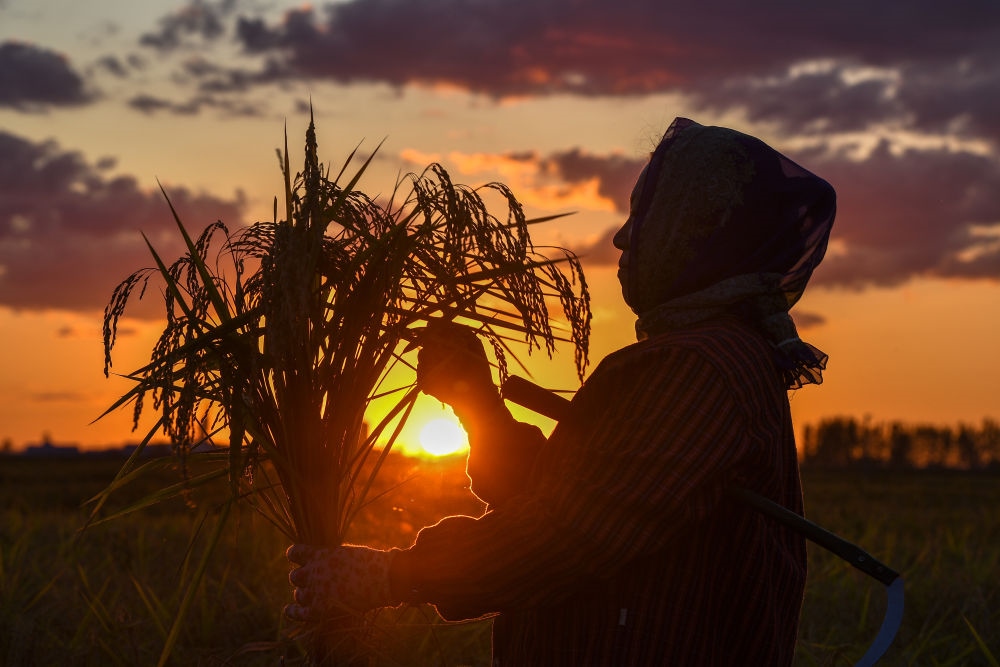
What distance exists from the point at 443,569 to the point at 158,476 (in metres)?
36.0

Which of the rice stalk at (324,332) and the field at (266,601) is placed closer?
the rice stalk at (324,332)

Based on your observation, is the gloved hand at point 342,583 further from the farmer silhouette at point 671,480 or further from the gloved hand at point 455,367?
the gloved hand at point 455,367

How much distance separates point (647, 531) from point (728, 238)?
0.71 metres

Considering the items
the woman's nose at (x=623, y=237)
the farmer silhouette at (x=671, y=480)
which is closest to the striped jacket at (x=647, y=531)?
the farmer silhouette at (x=671, y=480)

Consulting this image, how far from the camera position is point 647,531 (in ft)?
6.12

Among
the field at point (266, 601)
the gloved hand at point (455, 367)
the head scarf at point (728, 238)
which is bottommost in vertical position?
the field at point (266, 601)

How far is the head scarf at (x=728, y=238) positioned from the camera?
2.17 m

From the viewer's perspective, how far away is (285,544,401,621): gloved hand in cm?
202

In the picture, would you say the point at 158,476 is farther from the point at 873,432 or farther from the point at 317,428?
the point at 873,432

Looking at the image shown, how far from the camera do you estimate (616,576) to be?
80.6 inches

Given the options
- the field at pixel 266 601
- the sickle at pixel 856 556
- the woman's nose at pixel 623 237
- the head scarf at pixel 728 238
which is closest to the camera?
the sickle at pixel 856 556

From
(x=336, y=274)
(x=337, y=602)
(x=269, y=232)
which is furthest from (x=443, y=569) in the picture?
(x=269, y=232)

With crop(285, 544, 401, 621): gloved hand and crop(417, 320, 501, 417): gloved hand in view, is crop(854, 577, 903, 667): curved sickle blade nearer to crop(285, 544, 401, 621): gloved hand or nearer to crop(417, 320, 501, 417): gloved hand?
crop(285, 544, 401, 621): gloved hand

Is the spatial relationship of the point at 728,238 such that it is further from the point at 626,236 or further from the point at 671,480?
the point at 671,480
